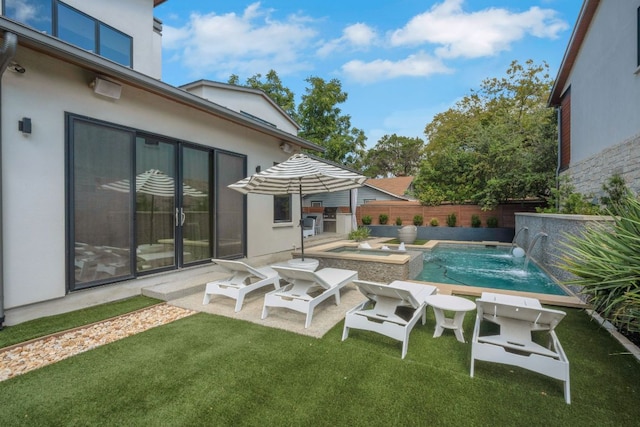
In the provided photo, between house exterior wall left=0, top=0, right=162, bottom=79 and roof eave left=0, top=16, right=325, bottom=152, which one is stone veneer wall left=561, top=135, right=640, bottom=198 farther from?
house exterior wall left=0, top=0, right=162, bottom=79

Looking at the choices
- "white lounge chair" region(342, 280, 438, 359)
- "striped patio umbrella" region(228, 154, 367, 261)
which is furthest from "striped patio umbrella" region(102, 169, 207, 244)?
"white lounge chair" region(342, 280, 438, 359)

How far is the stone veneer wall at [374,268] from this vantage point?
708 centimetres

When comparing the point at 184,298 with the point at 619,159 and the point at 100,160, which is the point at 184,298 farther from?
the point at 619,159

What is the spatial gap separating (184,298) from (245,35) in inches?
669

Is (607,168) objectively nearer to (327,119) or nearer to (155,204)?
(155,204)

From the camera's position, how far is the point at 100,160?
208 inches

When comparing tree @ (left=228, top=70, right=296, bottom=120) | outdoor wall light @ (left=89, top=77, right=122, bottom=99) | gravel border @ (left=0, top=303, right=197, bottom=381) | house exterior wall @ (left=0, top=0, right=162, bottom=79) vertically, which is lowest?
gravel border @ (left=0, top=303, right=197, bottom=381)

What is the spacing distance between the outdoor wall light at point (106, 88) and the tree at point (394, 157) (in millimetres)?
37382

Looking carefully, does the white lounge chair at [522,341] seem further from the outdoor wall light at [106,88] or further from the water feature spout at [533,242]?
the water feature spout at [533,242]

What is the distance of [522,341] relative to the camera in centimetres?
346

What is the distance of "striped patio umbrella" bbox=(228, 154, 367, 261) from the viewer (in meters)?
5.98

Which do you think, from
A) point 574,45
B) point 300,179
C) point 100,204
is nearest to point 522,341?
point 300,179

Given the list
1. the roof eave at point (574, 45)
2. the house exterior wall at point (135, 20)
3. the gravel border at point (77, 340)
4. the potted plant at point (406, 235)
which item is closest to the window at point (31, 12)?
the house exterior wall at point (135, 20)

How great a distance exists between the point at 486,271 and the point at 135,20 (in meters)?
13.6
